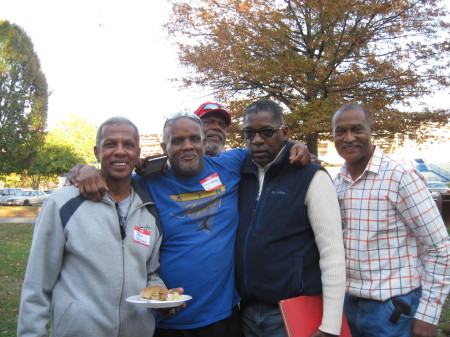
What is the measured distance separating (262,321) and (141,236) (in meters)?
0.95

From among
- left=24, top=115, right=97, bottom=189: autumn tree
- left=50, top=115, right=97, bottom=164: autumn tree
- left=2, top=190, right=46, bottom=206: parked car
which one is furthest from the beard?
left=50, top=115, right=97, bottom=164: autumn tree

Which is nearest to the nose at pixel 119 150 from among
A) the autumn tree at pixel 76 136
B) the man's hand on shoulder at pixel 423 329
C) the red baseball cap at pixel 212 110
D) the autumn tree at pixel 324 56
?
the red baseball cap at pixel 212 110

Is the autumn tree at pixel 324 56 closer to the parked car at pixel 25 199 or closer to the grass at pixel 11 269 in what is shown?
the grass at pixel 11 269

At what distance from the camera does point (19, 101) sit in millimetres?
27438

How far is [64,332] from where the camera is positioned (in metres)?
2.40

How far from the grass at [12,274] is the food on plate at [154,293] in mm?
4077

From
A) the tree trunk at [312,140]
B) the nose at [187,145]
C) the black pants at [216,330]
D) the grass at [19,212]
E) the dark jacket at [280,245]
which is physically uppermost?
the tree trunk at [312,140]

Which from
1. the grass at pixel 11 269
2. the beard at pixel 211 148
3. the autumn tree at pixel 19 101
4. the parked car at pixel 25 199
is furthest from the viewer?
the parked car at pixel 25 199

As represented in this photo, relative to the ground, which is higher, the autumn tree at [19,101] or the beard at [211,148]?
the autumn tree at [19,101]

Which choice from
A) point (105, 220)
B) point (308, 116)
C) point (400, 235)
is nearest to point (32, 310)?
point (105, 220)

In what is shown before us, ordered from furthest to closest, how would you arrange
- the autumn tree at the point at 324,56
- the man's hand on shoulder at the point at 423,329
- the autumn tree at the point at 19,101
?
the autumn tree at the point at 19,101, the autumn tree at the point at 324,56, the man's hand on shoulder at the point at 423,329

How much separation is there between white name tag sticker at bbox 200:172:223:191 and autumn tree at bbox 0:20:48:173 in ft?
84.0

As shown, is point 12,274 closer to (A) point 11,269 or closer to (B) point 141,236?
(A) point 11,269

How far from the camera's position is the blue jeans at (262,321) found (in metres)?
2.62
